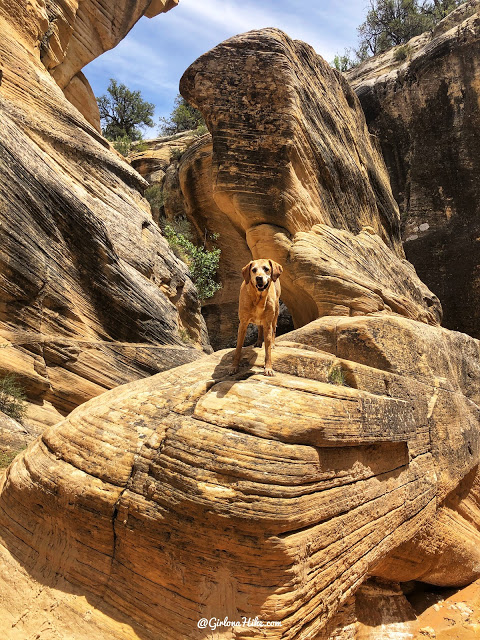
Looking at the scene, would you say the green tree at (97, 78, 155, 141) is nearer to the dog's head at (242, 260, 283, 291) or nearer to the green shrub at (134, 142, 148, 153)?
the green shrub at (134, 142, 148, 153)

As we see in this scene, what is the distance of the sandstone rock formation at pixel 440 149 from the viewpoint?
66.0 feet

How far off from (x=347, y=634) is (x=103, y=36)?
795 inches

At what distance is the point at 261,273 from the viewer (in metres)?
5.97

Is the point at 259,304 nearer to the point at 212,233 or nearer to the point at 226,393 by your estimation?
the point at 226,393

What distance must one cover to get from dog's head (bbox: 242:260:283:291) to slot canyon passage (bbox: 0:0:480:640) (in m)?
1.13

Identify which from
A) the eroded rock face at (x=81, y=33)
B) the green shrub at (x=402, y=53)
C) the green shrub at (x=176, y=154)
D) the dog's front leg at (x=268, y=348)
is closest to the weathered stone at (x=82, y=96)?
the eroded rock face at (x=81, y=33)

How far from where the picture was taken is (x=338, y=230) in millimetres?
13531

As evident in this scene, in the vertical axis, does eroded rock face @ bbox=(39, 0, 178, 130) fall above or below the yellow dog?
above

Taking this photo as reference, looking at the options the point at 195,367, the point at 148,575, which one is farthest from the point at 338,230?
the point at 148,575

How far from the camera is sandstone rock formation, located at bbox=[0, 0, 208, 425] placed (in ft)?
29.4

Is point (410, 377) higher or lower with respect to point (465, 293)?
lower

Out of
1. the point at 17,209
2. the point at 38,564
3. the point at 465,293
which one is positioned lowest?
the point at 38,564

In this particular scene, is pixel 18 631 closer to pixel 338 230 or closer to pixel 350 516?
pixel 350 516

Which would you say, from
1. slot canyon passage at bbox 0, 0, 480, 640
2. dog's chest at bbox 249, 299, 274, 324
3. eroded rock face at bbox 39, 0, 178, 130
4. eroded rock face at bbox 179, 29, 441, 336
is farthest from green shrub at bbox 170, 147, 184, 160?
dog's chest at bbox 249, 299, 274, 324
